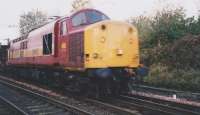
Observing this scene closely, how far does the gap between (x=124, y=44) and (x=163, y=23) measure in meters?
13.2

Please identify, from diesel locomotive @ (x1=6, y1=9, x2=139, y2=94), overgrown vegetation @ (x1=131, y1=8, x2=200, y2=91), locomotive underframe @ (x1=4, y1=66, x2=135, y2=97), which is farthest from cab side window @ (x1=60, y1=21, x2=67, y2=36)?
overgrown vegetation @ (x1=131, y1=8, x2=200, y2=91)

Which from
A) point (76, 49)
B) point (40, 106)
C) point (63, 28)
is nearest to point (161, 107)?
point (76, 49)

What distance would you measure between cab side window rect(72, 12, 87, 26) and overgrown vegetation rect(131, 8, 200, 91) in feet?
18.4

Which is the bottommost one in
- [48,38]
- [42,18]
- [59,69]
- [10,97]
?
[10,97]

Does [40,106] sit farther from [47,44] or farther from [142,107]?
[47,44]

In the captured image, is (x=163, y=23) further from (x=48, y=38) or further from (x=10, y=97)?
(x=10, y=97)

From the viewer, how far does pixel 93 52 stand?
13.8 metres

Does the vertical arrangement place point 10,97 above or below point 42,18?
below

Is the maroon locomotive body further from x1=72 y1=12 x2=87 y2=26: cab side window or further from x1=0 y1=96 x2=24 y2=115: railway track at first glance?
x1=0 y1=96 x2=24 y2=115: railway track

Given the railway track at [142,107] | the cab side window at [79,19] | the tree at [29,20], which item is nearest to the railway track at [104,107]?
the railway track at [142,107]

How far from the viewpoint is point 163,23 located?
27016 millimetres

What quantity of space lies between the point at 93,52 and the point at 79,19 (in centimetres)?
214

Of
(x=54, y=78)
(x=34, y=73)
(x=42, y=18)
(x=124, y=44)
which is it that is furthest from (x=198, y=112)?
(x=42, y=18)

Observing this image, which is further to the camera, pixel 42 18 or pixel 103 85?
pixel 42 18
